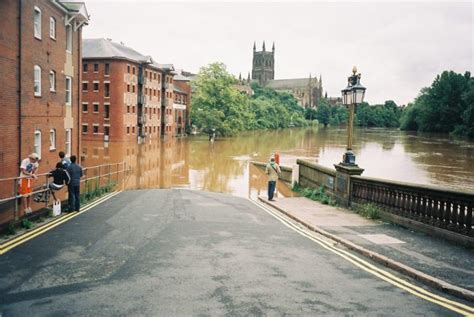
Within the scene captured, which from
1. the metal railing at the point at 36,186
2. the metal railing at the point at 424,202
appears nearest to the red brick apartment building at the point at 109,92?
the metal railing at the point at 36,186

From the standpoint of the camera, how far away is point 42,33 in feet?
71.8

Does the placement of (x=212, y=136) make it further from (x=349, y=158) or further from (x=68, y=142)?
(x=349, y=158)

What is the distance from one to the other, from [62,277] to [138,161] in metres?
32.7

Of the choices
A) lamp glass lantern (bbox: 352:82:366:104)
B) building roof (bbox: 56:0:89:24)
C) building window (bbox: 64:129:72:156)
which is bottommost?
building window (bbox: 64:129:72:156)

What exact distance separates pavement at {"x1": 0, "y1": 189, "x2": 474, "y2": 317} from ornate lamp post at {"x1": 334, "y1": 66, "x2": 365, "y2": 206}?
4.81 m

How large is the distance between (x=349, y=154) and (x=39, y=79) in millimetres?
15168

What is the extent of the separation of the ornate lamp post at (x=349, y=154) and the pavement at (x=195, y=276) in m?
4.81

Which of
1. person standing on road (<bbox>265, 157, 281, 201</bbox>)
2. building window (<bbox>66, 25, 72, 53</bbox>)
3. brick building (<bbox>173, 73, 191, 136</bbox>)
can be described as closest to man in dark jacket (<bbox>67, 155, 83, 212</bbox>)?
person standing on road (<bbox>265, 157, 281, 201</bbox>)

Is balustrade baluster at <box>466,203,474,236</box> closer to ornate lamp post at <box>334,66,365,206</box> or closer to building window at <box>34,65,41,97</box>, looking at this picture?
ornate lamp post at <box>334,66,365,206</box>

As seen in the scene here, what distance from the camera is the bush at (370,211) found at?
1345 centimetres

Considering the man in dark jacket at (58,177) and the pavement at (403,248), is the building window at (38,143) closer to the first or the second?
the man in dark jacket at (58,177)

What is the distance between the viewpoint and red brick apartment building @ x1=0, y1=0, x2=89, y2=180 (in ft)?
60.4

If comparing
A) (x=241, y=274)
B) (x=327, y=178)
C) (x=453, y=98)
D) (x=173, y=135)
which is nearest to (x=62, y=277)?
(x=241, y=274)

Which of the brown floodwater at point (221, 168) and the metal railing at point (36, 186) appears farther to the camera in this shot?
the brown floodwater at point (221, 168)
